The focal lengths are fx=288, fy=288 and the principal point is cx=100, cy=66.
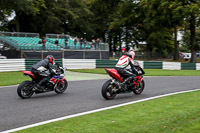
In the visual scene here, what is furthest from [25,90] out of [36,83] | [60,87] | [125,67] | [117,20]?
[117,20]

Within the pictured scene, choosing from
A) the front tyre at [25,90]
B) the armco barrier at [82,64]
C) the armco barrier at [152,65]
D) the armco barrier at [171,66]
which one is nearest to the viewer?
the front tyre at [25,90]

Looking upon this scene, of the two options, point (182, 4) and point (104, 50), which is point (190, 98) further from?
point (182, 4)

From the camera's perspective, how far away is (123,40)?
55.5 m

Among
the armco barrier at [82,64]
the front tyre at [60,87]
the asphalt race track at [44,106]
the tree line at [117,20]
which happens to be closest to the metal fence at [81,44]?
the tree line at [117,20]

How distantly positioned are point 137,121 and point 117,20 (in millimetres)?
43650

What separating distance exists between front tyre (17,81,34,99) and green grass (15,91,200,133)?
343cm

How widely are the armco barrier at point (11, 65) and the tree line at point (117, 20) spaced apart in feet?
34.7

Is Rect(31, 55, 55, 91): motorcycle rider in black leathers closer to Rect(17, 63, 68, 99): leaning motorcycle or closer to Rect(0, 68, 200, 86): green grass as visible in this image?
Rect(17, 63, 68, 99): leaning motorcycle

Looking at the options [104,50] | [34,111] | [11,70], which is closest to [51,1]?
[104,50]

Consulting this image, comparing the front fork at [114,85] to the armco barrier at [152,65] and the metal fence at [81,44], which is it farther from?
the metal fence at [81,44]

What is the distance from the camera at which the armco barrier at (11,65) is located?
891 inches

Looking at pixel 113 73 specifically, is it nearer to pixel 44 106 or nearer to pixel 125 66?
pixel 125 66

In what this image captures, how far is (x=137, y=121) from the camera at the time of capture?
6180mm

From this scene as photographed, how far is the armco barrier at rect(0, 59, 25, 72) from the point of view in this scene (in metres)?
22.6
